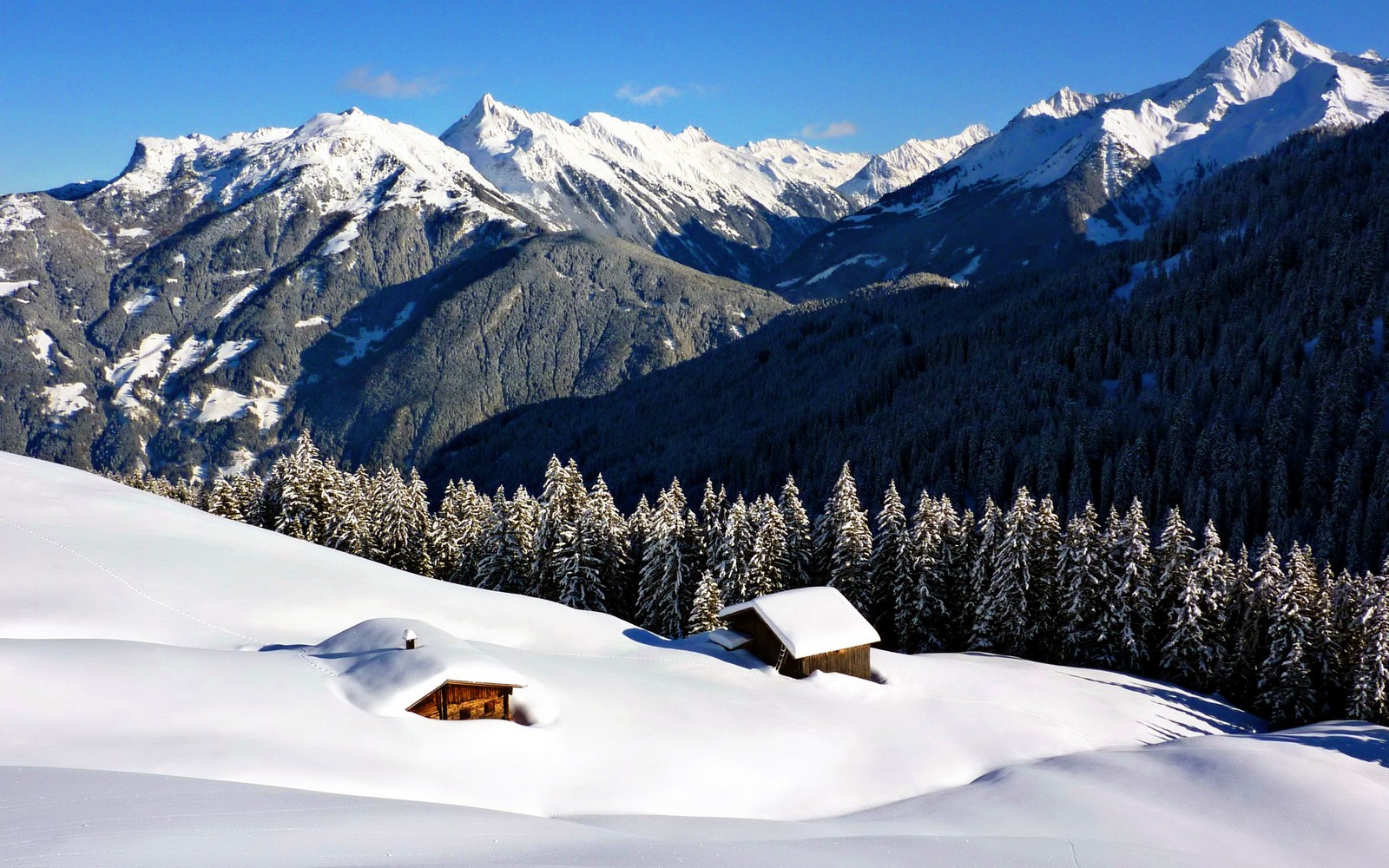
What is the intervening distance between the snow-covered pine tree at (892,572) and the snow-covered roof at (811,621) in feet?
47.9

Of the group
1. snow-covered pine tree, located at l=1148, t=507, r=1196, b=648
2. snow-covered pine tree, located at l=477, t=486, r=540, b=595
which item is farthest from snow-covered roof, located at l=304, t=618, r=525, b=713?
snow-covered pine tree, located at l=1148, t=507, r=1196, b=648

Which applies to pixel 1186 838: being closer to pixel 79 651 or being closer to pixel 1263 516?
pixel 79 651

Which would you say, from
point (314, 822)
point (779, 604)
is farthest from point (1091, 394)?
point (314, 822)

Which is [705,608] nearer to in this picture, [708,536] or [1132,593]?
[708,536]

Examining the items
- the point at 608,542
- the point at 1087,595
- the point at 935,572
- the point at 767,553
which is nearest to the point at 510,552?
the point at 608,542

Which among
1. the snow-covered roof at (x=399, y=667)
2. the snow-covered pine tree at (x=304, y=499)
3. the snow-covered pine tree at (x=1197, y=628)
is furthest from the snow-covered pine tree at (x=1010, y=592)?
the snow-covered pine tree at (x=304, y=499)

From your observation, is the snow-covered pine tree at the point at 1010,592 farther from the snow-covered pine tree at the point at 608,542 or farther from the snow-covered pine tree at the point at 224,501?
the snow-covered pine tree at the point at 224,501

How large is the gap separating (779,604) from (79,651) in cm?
2663

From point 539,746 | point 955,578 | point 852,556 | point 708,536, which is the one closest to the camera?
point 539,746

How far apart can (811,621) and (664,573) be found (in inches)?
710

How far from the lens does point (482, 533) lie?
59.2 m

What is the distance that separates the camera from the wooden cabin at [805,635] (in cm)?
3828

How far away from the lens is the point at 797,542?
5875 cm

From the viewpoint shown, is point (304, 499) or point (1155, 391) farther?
point (1155, 391)
